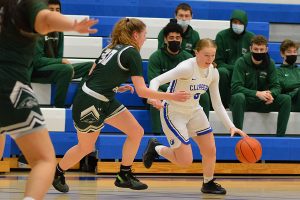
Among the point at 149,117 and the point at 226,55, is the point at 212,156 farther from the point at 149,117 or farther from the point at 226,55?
the point at 226,55

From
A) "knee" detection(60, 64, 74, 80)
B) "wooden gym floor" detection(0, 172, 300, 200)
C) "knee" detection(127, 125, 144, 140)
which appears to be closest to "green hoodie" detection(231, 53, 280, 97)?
"wooden gym floor" detection(0, 172, 300, 200)

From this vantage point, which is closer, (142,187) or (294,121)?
(142,187)

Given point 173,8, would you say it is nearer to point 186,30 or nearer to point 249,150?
point 186,30

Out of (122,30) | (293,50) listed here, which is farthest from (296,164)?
(122,30)

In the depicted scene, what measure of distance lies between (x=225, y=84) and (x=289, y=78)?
900mm

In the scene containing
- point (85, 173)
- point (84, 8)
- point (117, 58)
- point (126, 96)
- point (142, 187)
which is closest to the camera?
point (117, 58)

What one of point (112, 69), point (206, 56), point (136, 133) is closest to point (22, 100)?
point (112, 69)

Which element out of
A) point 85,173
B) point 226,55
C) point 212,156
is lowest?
point 85,173

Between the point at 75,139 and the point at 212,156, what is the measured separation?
214 centimetres

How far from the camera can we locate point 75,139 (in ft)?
27.0

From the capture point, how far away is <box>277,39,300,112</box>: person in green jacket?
9.08 m

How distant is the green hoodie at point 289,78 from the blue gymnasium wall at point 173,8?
1.93 metres

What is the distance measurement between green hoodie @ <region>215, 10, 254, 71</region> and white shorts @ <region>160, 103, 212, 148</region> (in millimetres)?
2788

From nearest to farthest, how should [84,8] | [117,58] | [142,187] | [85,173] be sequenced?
1. [117,58]
2. [142,187]
3. [85,173]
4. [84,8]
